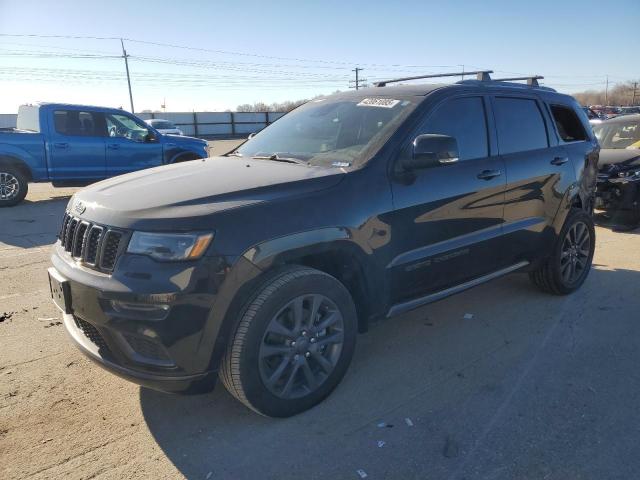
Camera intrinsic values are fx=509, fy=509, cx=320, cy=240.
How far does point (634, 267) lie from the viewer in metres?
5.77

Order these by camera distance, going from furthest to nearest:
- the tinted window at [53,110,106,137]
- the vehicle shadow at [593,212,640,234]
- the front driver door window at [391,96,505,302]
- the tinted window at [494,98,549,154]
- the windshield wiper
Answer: the tinted window at [53,110,106,137] < the vehicle shadow at [593,212,640,234] < the tinted window at [494,98,549,154] < the windshield wiper < the front driver door window at [391,96,505,302]

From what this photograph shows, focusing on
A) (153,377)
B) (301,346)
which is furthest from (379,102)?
(153,377)

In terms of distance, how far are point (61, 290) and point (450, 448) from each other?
2270 mm

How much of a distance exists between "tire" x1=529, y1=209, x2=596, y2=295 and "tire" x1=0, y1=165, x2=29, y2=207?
9.22 metres

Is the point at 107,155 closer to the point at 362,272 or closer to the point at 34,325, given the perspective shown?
the point at 34,325

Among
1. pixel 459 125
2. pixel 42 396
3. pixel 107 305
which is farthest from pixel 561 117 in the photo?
pixel 42 396

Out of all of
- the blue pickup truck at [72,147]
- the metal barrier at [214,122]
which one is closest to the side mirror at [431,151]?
the blue pickup truck at [72,147]

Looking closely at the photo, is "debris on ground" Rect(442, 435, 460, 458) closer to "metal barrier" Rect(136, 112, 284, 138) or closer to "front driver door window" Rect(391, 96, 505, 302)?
"front driver door window" Rect(391, 96, 505, 302)

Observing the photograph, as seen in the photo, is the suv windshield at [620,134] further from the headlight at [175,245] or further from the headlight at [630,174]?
the headlight at [175,245]

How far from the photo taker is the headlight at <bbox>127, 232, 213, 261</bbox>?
98.3 inches

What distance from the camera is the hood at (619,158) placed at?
7938mm

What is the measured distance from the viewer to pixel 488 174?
12.6 feet

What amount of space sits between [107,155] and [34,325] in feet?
23.4

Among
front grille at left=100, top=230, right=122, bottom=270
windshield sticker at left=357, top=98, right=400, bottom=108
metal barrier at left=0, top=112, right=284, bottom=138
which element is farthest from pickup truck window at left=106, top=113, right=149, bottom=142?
metal barrier at left=0, top=112, right=284, bottom=138
